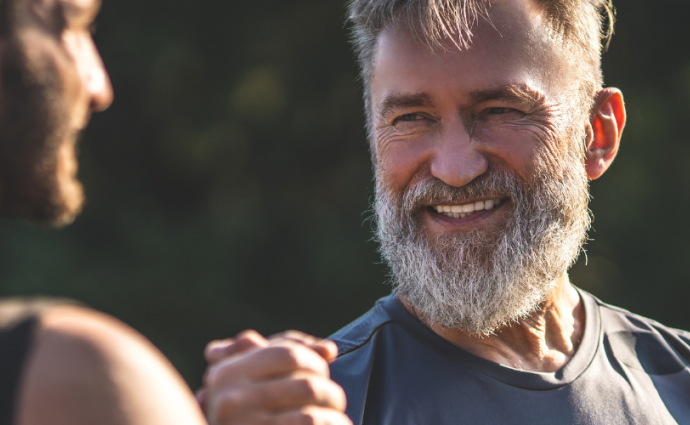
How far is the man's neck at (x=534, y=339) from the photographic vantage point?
2.08 m

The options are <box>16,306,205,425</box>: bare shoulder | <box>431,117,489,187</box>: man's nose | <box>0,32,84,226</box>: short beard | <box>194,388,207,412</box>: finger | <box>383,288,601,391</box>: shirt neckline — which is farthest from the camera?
<box>431,117,489,187</box>: man's nose

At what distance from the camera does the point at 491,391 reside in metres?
→ 1.87

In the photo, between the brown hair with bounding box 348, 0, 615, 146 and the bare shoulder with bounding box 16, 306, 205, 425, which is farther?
the brown hair with bounding box 348, 0, 615, 146

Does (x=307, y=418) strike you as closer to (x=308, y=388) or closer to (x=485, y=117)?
(x=308, y=388)

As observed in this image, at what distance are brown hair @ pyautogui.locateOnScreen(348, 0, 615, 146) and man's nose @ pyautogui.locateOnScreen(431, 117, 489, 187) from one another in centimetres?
27

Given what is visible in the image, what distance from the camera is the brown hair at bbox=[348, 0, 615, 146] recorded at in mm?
2057

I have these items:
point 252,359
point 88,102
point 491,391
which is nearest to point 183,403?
point 252,359

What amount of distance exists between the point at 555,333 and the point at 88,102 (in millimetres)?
1714

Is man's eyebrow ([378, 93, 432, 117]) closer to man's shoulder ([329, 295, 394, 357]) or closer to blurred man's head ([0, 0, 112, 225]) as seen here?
man's shoulder ([329, 295, 394, 357])

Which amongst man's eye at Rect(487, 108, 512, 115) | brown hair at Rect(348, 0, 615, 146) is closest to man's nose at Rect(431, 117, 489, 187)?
man's eye at Rect(487, 108, 512, 115)

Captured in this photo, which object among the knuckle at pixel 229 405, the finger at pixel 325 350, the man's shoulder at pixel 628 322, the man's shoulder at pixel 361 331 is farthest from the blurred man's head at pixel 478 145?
the knuckle at pixel 229 405

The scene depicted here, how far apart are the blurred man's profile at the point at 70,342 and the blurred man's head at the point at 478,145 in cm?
106

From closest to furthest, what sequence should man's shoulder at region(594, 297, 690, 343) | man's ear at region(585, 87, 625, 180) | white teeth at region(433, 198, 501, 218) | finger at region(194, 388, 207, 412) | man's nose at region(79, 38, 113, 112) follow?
man's nose at region(79, 38, 113, 112), finger at region(194, 388, 207, 412), white teeth at region(433, 198, 501, 218), man's shoulder at region(594, 297, 690, 343), man's ear at region(585, 87, 625, 180)

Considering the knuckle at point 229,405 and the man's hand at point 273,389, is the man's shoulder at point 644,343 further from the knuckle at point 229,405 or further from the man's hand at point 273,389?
the knuckle at point 229,405
